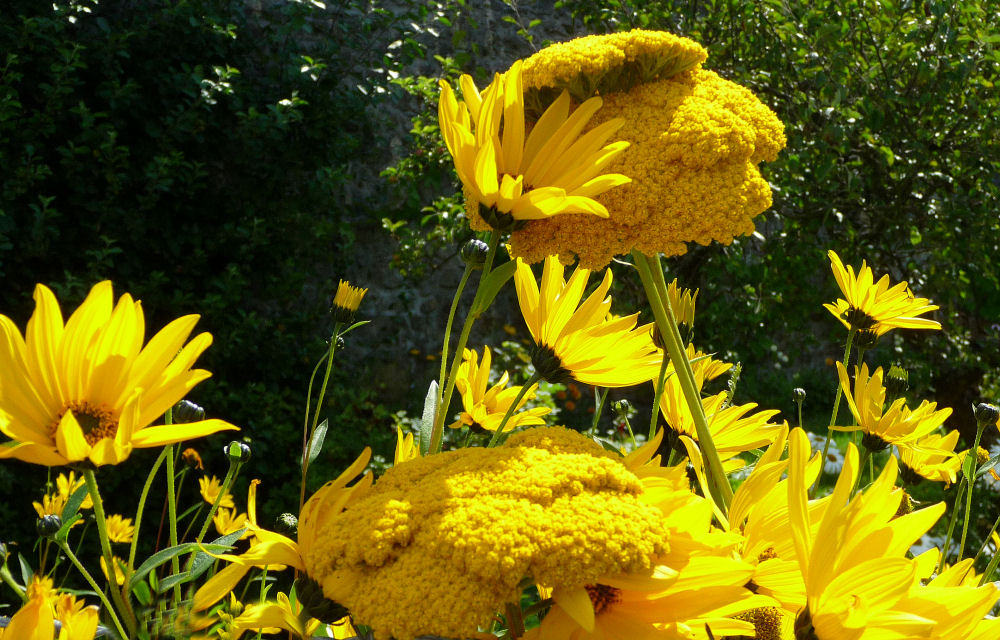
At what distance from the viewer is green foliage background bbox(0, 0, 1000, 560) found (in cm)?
271

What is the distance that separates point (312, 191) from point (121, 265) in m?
0.76

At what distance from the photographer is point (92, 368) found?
1.31 feet

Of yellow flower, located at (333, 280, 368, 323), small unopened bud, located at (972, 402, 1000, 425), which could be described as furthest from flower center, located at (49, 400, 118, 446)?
small unopened bud, located at (972, 402, 1000, 425)

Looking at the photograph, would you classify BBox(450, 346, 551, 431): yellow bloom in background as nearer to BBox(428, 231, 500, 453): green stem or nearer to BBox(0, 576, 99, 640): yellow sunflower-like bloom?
BBox(428, 231, 500, 453): green stem

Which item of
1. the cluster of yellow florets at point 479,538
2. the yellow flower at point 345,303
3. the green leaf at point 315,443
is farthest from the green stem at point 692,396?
the yellow flower at point 345,303

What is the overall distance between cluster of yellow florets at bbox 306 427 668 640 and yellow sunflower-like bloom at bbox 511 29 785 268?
0.16 metres

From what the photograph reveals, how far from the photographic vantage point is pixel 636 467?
0.44m

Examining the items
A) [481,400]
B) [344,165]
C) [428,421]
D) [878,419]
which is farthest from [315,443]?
[344,165]

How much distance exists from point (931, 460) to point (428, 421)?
1.96 ft

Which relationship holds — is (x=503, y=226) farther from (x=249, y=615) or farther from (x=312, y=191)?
(x=312, y=191)

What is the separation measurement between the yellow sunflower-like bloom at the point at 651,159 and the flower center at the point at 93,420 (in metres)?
0.25

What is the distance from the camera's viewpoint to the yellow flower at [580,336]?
23.0 inches

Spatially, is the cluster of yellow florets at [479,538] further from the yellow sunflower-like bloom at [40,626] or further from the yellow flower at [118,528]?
the yellow flower at [118,528]

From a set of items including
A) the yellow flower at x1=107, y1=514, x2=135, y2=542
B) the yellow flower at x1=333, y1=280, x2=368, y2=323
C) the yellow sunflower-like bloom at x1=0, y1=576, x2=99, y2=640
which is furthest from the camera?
the yellow flower at x1=107, y1=514, x2=135, y2=542
